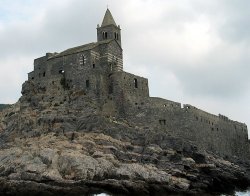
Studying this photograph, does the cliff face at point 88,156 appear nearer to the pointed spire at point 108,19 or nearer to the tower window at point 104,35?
the tower window at point 104,35

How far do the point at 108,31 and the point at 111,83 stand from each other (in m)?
9.26

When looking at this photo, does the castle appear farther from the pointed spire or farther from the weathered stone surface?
the weathered stone surface

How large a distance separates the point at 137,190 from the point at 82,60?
A: 26.0 metres

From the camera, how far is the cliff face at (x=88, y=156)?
5981 centimetres

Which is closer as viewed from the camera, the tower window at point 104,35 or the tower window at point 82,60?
the tower window at point 82,60

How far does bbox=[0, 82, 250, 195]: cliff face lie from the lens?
59812 millimetres

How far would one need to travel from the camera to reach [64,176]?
60.7m

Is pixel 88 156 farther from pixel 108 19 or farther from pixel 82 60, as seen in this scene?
pixel 108 19

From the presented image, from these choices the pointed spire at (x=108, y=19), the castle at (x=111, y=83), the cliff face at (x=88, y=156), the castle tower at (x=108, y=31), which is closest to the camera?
the cliff face at (x=88, y=156)

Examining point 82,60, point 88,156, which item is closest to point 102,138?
point 88,156

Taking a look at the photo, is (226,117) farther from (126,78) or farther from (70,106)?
(70,106)

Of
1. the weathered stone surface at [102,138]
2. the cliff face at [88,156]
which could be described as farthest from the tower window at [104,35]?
the cliff face at [88,156]

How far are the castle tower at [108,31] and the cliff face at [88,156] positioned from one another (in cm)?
1135

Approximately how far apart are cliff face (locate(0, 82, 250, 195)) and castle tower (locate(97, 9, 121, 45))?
11.4 meters
